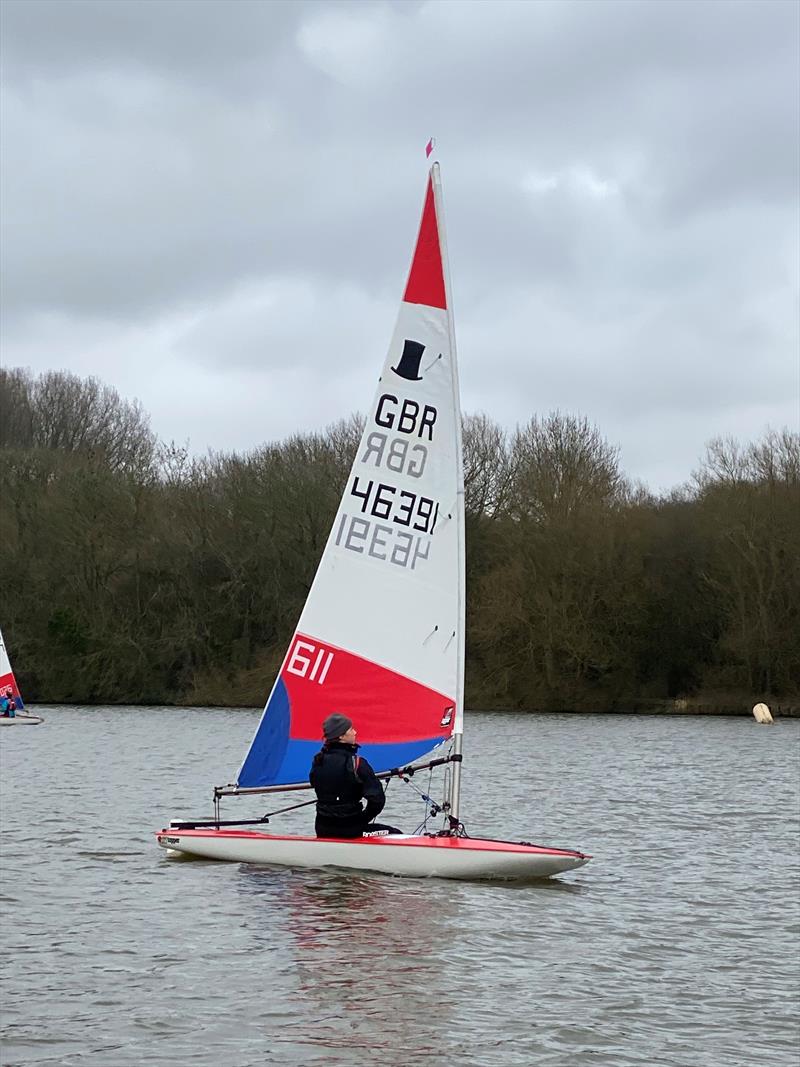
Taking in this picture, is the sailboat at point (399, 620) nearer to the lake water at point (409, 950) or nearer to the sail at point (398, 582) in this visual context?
the sail at point (398, 582)

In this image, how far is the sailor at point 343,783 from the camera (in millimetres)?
13023

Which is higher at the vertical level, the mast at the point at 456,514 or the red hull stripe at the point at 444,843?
the mast at the point at 456,514

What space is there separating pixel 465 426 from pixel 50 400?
83.8 feet

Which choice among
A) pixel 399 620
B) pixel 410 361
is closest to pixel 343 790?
pixel 399 620

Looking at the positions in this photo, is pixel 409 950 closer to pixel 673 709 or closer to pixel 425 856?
pixel 425 856

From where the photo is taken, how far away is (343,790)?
1325 centimetres

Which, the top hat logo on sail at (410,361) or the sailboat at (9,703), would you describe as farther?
the sailboat at (9,703)

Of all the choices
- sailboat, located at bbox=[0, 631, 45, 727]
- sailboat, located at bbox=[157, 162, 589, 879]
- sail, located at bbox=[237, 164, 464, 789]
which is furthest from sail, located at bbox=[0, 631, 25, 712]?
sail, located at bbox=[237, 164, 464, 789]

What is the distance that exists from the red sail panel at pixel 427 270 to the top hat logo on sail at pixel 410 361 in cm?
36

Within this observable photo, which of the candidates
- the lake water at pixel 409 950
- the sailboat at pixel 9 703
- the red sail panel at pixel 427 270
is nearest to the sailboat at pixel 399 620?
the red sail panel at pixel 427 270

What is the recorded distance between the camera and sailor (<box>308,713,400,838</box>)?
1302 cm

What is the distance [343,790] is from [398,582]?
1942mm

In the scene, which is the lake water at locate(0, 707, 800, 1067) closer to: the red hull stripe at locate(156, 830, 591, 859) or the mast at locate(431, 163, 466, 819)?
the red hull stripe at locate(156, 830, 591, 859)

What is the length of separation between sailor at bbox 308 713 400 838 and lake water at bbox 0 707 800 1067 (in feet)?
1.60
